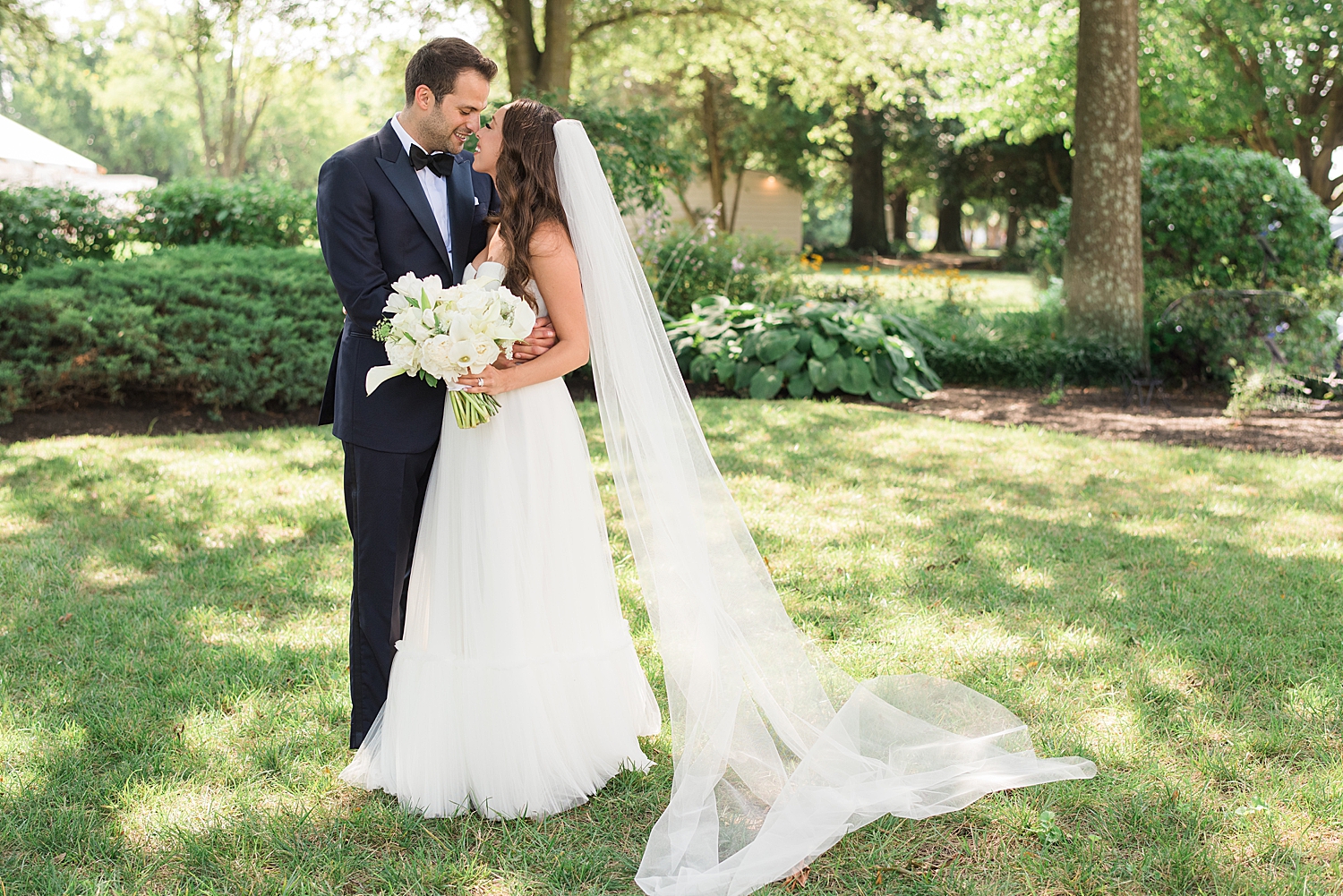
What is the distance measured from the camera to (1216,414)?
28.1 ft

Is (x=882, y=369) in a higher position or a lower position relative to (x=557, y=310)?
lower

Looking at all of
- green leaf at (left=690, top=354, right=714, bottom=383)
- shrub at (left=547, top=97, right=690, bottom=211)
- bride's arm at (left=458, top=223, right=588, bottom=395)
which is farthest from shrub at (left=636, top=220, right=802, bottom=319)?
bride's arm at (left=458, top=223, right=588, bottom=395)

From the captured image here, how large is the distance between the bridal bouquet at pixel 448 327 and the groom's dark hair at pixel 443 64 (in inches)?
26.0

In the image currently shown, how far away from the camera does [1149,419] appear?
845 centimetres

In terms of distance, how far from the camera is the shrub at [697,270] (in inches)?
421

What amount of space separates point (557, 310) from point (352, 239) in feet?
2.11

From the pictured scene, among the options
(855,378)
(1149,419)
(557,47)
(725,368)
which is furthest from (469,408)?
(557,47)

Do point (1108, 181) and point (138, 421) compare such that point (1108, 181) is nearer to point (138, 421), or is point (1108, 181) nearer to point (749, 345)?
point (749, 345)

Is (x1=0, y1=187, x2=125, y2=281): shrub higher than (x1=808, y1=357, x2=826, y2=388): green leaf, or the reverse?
(x1=0, y1=187, x2=125, y2=281): shrub

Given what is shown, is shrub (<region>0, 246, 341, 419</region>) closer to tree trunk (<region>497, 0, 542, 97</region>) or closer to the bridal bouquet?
tree trunk (<region>497, 0, 542, 97</region>)

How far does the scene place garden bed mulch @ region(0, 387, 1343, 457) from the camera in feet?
25.0

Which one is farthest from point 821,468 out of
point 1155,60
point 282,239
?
point 1155,60

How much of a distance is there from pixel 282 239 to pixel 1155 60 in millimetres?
14902

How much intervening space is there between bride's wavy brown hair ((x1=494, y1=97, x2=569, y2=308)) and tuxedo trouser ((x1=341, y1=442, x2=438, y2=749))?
72 cm
